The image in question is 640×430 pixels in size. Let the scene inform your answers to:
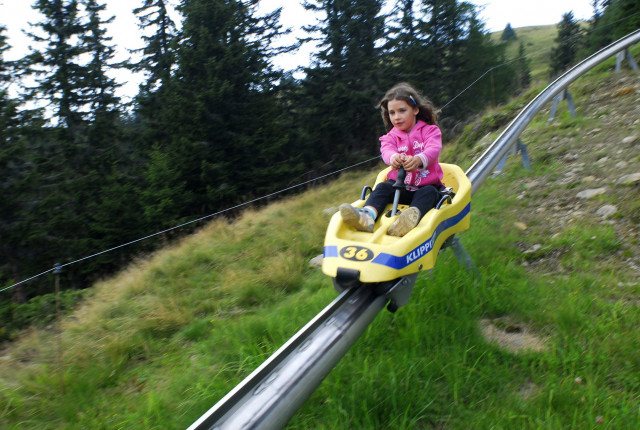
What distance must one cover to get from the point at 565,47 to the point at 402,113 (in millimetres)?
45055

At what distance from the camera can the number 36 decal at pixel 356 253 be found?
104 inches

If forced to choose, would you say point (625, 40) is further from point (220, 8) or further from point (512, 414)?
point (220, 8)

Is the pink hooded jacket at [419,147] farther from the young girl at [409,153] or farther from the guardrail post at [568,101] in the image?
the guardrail post at [568,101]

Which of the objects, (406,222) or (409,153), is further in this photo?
(409,153)

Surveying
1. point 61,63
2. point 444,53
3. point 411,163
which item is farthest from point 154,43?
point 411,163

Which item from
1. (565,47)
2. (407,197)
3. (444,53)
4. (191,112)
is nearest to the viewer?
(407,197)

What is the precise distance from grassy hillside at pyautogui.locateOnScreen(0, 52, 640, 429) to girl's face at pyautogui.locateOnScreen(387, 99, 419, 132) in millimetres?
1218

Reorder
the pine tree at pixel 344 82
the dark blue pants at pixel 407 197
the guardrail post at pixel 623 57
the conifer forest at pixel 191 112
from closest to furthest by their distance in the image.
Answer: the dark blue pants at pixel 407 197, the guardrail post at pixel 623 57, the conifer forest at pixel 191 112, the pine tree at pixel 344 82

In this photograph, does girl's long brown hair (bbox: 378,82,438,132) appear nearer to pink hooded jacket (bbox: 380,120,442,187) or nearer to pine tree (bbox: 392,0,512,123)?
pink hooded jacket (bbox: 380,120,442,187)

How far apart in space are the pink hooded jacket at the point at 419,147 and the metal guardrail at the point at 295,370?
116 cm

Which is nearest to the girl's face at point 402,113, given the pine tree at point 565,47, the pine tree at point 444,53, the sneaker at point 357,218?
the sneaker at point 357,218

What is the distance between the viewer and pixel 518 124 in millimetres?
6008

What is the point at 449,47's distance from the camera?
30.4 m

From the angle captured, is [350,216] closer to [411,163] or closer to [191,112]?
[411,163]
